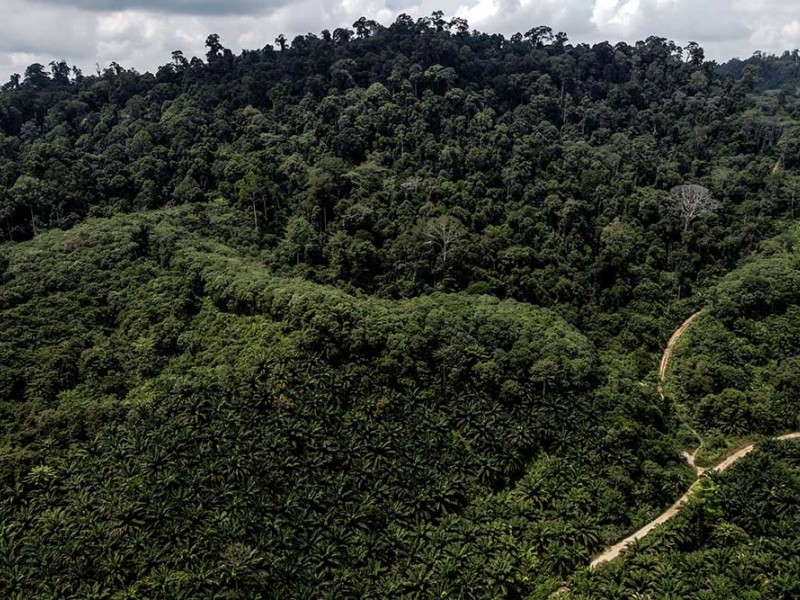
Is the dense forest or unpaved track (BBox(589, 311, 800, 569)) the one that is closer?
the dense forest

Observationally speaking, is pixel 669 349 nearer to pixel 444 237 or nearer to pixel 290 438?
pixel 444 237

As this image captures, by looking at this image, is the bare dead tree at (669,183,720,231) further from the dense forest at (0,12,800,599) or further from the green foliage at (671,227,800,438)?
the green foliage at (671,227,800,438)

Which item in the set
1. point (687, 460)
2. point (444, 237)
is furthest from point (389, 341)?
point (687, 460)

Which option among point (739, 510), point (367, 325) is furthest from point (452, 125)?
point (739, 510)

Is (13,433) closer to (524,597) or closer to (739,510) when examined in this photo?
(524,597)

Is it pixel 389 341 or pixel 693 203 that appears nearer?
pixel 389 341

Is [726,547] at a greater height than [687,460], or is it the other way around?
[726,547]

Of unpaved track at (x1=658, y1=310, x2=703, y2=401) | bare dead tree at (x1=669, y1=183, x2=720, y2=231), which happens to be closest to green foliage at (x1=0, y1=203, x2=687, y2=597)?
unpaved track at (x1=658, y1=310, x2=703, y2=401)

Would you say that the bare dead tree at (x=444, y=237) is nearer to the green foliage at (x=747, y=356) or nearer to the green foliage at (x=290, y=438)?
the green foliage at (x=290, y=438)
